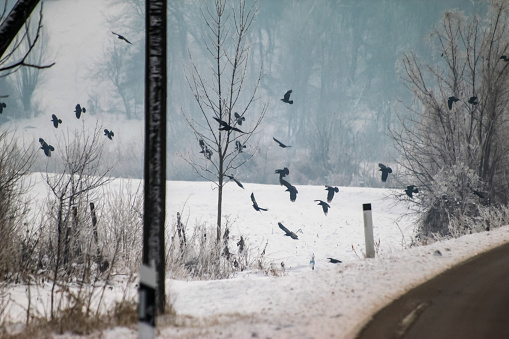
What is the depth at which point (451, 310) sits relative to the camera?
5.77 meters

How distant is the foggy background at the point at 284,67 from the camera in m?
89.6

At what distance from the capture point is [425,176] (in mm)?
Result: 18734

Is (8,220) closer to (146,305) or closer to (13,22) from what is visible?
(13,22)

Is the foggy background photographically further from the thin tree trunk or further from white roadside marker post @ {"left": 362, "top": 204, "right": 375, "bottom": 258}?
the thin tree trunk

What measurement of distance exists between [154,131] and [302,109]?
89.4 m

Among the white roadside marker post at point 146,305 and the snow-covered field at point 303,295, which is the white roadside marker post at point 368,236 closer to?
the snow-covered field at point 303,295

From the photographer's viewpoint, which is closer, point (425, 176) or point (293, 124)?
point (425, 176)

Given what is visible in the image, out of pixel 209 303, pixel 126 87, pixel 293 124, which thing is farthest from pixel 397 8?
pixel 209 303

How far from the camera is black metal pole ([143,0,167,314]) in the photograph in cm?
553

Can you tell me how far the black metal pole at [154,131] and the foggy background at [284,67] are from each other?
237 ft

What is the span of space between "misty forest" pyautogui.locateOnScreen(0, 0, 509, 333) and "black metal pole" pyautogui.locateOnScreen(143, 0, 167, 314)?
15.2 feet

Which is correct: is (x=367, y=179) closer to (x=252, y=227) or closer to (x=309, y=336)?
(x=252, y=227)

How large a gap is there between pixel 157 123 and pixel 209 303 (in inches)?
125

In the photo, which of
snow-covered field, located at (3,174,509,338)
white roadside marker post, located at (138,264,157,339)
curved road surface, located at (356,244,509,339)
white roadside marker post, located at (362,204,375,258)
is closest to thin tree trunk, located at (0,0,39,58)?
snow-covered field, located at (3,174,509,338)
